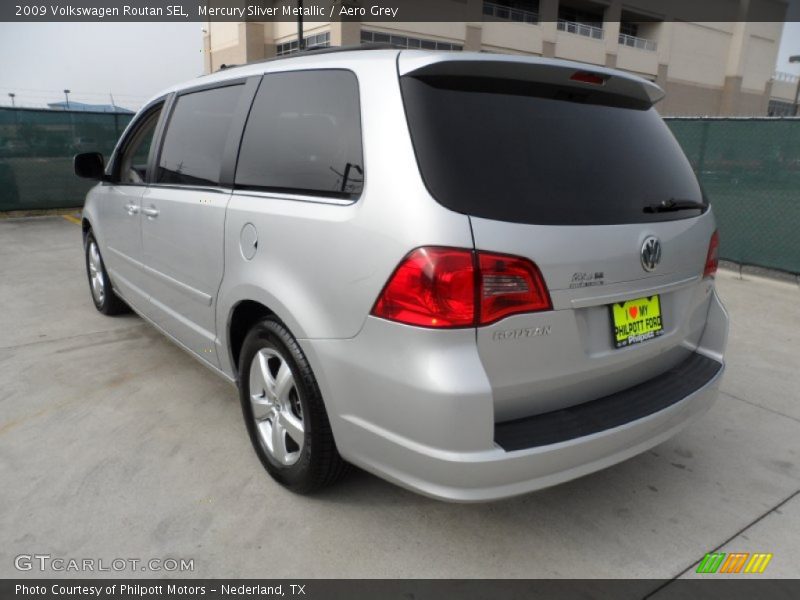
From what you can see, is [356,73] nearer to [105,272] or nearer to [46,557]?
[46,557]

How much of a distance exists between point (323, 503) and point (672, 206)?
188 centimetres

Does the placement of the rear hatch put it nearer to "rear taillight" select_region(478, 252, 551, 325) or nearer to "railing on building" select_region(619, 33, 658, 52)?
"rear taillight" select_region(478, 252, 551, 325)

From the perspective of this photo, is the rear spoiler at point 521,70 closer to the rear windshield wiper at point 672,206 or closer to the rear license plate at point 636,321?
the rear windshield wiper at point 672,206

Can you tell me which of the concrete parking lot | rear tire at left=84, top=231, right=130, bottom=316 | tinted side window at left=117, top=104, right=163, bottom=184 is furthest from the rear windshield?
rear tire at left=84, top=231, right=130, bottom=316

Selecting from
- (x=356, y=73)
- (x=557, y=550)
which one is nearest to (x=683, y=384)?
(x=557, y=550)

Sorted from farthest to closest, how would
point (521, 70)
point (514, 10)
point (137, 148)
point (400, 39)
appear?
point (514, 10) < point (400, 39) < point (137, 148) < point (521, 70)

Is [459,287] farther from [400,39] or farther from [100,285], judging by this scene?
[400,39]

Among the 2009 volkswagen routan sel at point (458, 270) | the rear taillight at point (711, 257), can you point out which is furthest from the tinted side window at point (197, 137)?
the rear taillight at point (711, 257)

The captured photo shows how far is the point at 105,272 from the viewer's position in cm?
483

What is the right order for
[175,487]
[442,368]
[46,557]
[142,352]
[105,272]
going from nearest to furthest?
[442,368] → [46,557] → [175,487] → [142,352] → [105,272]

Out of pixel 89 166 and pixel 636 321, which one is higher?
pixel 89 166

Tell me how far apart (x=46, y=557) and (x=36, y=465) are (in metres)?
0.74

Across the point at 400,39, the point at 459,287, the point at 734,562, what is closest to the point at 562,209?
the point at 459,287

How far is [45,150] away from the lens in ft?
35.6
